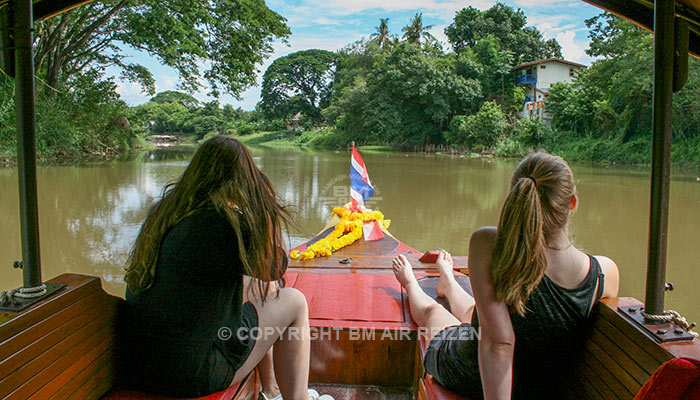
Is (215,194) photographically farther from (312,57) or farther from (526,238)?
(312,57)

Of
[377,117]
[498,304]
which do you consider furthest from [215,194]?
[377,117]

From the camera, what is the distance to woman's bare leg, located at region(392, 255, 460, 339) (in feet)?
5.35

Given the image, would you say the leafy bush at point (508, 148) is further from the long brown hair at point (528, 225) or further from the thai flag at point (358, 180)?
the long brown hair at point (528, 225)

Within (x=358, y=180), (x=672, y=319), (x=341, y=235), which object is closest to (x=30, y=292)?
(x=672, y=319)

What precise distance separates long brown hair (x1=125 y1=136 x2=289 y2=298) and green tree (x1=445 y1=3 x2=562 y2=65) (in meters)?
30.4

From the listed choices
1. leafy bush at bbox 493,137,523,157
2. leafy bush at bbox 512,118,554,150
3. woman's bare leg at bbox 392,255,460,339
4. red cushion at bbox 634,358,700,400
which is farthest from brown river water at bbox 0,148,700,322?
leafy bush at bbox 493,137,523,157

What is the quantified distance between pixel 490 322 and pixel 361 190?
311 centimetres

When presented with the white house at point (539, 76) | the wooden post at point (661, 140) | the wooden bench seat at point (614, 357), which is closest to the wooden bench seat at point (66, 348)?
the wooden bench seat at point (614, 357)

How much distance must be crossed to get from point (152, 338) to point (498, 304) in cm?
89

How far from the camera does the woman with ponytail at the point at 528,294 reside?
3.50ft

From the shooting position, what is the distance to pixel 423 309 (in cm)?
182

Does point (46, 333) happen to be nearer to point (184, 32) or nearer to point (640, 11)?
point (640, 11)

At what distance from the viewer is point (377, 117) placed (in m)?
25.5

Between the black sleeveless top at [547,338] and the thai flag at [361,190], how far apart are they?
9.48 ft
